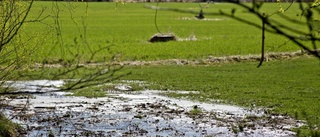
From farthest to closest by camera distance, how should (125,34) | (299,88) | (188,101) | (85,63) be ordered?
(125,34), (85,63), (299,88), (188,101)

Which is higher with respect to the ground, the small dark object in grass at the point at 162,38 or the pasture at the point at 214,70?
the small dark object in grass at the point at 162,38

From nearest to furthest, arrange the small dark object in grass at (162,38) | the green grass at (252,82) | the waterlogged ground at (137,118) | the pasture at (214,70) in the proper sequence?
the waterlogged ground at (137,118) → the pasture at (214,70) → the green grass at (252,82) → the small dark object in grass at (162,38)

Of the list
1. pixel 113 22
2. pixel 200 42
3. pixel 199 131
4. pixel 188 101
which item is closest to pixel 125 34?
pixel 200 42

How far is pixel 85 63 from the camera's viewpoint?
2605cm

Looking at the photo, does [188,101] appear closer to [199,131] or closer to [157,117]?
[157,117]

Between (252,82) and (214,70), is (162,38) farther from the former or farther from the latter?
(252,82)

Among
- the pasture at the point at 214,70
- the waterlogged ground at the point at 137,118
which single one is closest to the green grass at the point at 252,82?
the pasture at the point at 214,70

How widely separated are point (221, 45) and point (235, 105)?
1788 centimetres

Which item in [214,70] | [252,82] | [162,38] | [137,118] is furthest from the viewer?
[162,38]

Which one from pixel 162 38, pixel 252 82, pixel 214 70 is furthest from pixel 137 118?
pixel 162 38

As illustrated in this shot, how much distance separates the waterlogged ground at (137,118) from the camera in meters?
12.9

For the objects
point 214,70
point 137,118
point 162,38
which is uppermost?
point 162,38

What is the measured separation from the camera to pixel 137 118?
14406 mm

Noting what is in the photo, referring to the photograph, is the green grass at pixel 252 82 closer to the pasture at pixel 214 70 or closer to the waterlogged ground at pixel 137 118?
the pasture at pixel 214 70
